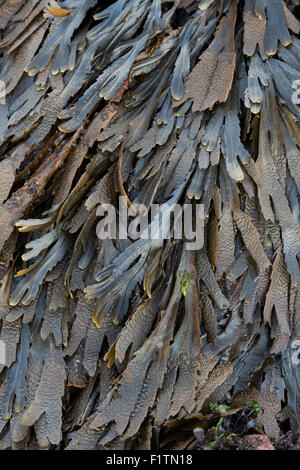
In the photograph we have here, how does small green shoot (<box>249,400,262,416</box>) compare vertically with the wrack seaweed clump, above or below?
below

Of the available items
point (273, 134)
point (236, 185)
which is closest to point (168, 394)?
point (236, 185)

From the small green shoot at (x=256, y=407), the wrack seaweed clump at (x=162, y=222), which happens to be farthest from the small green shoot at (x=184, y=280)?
the small green shoot at (x=256, y=407)

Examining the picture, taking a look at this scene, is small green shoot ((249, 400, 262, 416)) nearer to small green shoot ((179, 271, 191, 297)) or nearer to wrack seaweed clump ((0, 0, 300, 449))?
wrack seaweed clump ((0, 0, 300, 449))

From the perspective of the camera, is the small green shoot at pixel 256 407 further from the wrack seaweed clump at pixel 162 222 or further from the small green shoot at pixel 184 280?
the small green shoot at pixel 184 280

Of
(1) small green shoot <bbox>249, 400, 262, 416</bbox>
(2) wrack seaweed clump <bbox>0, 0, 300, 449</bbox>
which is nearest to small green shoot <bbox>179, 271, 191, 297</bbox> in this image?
(2) wrack seaweed clump <bbox>0, 0, 300, 449</bbox>

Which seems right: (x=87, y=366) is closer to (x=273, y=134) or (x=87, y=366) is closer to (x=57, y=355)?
(x=57, y=355)

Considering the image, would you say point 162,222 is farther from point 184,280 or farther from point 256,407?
point 256,407

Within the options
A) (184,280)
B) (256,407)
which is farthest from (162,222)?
(256,407)
